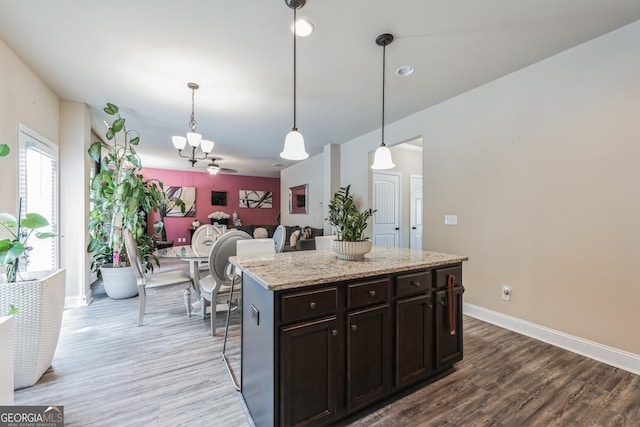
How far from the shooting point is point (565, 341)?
7.82 feet

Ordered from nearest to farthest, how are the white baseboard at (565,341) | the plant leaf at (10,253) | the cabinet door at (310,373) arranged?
the cabinet door at (310,373)
the plant leaf at (10,253)
the white baseboard at (565,341)

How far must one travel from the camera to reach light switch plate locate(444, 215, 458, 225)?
10.8 feet

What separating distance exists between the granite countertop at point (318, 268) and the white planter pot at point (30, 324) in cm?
138

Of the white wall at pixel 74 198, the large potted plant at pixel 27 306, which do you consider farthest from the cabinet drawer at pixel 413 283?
the white wall at pixel 74 198

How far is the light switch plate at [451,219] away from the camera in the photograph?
10.8 feet

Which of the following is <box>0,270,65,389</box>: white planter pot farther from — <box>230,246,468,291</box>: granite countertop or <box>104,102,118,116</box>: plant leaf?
<box>104,102,118,116</box>: plant leaf

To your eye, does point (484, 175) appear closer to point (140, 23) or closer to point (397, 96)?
point (397, 96)

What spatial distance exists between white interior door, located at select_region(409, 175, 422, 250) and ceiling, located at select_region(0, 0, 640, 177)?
93.4 inches

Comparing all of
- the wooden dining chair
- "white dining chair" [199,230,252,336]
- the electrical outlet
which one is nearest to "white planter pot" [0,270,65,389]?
the wooden dining chair

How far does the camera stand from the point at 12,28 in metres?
2.07

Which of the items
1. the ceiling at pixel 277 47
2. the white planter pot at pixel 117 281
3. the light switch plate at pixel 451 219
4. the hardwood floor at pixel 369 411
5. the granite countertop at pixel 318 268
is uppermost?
the ceiling at pixel 277 47

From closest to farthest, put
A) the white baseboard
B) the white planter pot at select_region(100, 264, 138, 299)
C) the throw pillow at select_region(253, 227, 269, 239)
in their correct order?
the white baseboard, the white planter pot at select_region(100, 264, 138, 299), the throw pillow at select_region(253, 227, 269, 239)

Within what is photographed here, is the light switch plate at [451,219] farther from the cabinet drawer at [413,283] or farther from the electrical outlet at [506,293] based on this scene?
the cabinet drawer at [413,283]

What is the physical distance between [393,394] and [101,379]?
7.04ft
